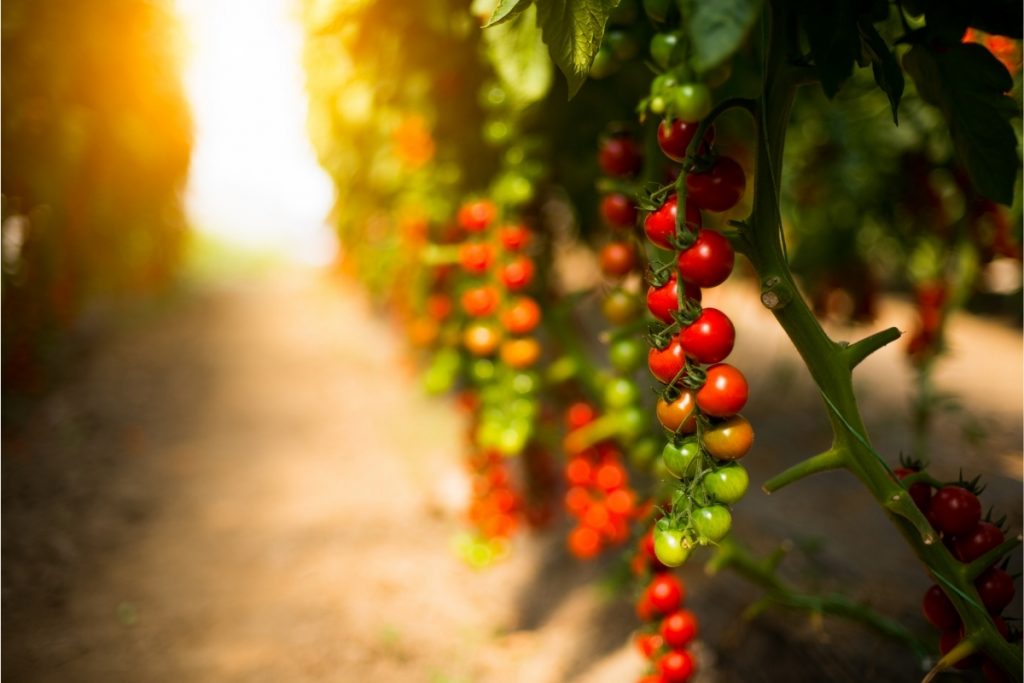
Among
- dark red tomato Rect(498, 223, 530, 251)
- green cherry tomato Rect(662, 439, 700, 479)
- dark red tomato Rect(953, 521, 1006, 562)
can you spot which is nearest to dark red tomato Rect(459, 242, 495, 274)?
dark red tomato Rect(498, 223, 530, 251)

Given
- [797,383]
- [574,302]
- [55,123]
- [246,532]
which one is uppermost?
[55,123]

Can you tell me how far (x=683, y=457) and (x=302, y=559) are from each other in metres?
1.32

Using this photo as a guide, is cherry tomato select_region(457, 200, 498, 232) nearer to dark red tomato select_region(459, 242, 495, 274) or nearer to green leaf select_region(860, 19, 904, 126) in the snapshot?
dark red tomato select_region(459, 242, 495, 274)

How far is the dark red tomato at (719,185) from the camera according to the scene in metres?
0.65

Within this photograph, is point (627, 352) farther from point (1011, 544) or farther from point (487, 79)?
point (487, 79)

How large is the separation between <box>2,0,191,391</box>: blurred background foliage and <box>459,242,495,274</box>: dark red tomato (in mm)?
994

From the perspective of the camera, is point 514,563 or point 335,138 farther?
point 335,138

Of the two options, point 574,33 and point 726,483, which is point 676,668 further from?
point 574,33

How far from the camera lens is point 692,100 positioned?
0.62 m

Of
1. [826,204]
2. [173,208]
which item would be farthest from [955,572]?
[173,208]

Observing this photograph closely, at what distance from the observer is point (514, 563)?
1710mm

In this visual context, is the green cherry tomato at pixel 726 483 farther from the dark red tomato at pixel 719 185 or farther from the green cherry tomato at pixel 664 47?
the green cherry tomato at pixel 664 47

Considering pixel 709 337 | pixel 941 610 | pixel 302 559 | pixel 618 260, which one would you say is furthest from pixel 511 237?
pixel 302 559

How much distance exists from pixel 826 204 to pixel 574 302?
53.3 inches
